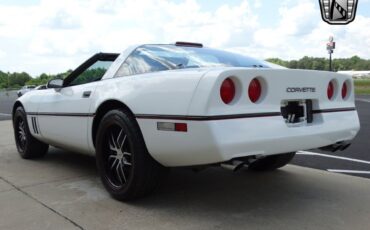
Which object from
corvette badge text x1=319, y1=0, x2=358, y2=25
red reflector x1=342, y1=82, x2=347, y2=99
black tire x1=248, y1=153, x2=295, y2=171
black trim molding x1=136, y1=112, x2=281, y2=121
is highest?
corvette badge text x1=319, y1=0, x2=358, y2=25

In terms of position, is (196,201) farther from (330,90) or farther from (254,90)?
(330,90)

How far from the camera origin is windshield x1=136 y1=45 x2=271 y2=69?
3770 millimetres

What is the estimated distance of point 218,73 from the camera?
2.96 meters

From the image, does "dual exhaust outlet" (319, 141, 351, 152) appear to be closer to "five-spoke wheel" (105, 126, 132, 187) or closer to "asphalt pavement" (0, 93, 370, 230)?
"asphalt pavement" (0, 93, 370, 230)

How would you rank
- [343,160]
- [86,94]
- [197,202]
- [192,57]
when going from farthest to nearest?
[343,160] → [86,94] → [192,57] → [197,202]

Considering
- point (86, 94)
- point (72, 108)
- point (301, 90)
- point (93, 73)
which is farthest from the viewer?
point (93, 73)

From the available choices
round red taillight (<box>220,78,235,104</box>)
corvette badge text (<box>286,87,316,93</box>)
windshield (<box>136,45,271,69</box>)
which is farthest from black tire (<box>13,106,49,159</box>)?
corvette badge text (<box>286,87,316,93</box>)

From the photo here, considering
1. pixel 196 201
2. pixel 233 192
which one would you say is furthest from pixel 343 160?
pixel 196 201

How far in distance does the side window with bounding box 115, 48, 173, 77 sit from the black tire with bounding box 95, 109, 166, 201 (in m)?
0.42

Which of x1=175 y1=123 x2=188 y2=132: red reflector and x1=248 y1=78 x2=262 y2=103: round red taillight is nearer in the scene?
x1=175 y1=123 x2=188 y2=132: red reflector

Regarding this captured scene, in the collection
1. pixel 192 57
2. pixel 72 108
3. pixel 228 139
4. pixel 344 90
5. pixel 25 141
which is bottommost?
pixel 25 141

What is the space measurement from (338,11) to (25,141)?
840 cm

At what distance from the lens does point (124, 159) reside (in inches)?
146

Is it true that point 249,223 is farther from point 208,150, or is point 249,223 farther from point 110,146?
point 110,146
